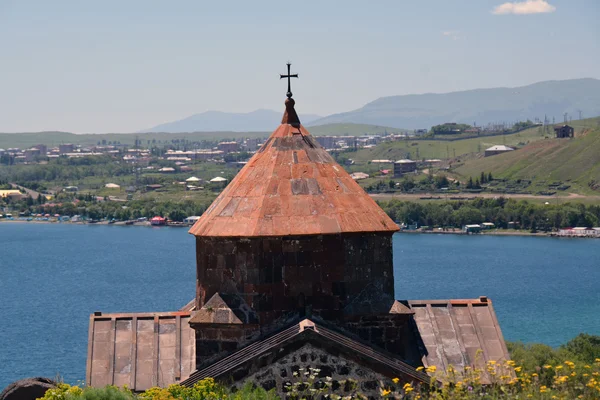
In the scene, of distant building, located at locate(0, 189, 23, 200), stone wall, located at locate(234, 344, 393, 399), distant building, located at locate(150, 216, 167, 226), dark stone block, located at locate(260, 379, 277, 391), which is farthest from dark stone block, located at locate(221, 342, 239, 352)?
distant building, located at locate(0, 189, 23, 200)

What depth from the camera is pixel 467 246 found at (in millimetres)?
120750

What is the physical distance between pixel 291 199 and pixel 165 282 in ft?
246

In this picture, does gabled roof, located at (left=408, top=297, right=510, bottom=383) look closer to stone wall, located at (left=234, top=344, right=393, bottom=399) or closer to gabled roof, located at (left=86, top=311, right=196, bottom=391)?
stone wall, located at (left=234, top=344, right=393, bottom=399)

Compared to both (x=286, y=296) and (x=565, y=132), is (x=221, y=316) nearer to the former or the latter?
(x=286, y=296)

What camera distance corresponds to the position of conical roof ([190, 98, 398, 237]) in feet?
35.1

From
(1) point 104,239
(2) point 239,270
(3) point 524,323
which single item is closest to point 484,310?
(2) point 239,270

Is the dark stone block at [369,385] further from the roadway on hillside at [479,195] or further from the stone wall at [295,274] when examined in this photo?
the roadway on hillside at [479,195]

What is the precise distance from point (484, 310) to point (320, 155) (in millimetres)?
2448

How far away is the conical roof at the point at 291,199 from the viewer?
1070cm

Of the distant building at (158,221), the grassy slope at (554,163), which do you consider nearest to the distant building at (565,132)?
the grassy slope at (554,163)

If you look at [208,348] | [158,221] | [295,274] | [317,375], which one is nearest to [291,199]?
[295,274]

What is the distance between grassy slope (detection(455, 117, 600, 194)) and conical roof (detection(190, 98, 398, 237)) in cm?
14241

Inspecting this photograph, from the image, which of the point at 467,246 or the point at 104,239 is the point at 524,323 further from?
the point at 104,239

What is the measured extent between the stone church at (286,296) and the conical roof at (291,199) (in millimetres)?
13
